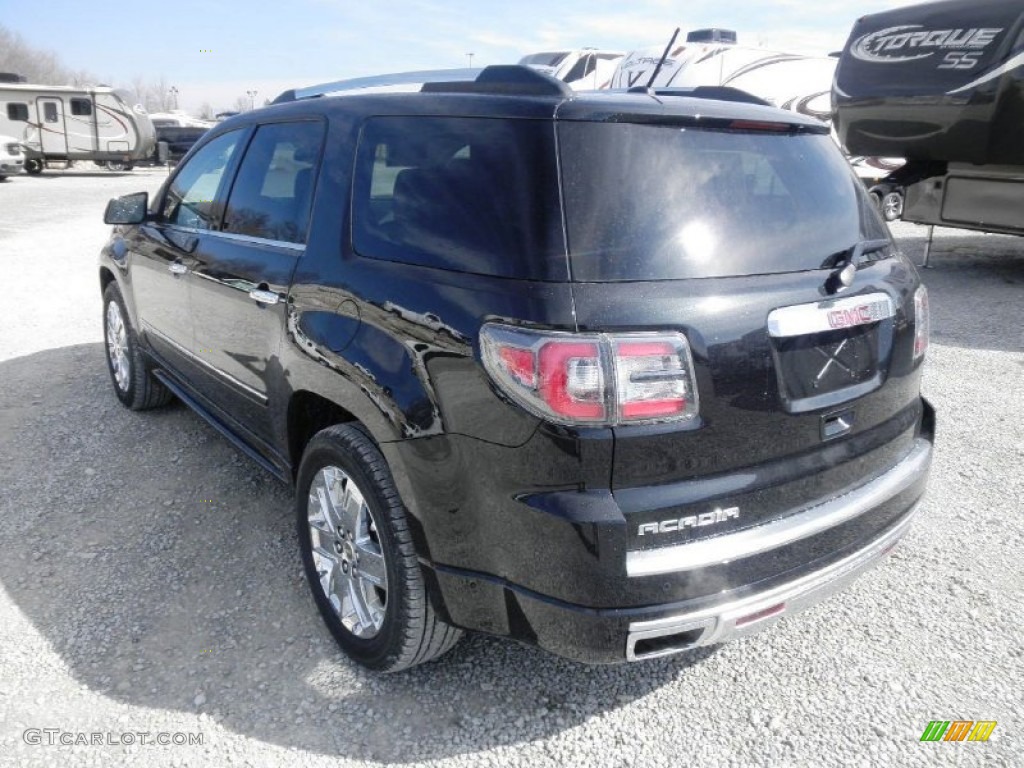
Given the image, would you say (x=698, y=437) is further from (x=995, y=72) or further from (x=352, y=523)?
(x=995, y=72)

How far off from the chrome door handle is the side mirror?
1628 millimetres

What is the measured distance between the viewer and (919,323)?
2.67 m

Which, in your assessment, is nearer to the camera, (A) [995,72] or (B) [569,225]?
(B) [569,225]

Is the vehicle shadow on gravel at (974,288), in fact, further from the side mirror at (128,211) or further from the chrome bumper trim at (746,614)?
the side mirror at (128,211)

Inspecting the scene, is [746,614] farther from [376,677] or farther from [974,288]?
[974,288]

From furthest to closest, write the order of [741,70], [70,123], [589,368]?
[70,123] → [741,70] → [589,368]

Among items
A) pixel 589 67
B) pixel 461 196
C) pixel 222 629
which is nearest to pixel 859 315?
pixel 461 196

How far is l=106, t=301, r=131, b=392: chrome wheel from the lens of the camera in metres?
5.05

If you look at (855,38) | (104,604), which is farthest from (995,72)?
(104,604)

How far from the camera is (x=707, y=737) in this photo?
2.42m

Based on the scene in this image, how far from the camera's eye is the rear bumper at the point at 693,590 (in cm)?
202

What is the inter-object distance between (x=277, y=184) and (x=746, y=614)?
232cm

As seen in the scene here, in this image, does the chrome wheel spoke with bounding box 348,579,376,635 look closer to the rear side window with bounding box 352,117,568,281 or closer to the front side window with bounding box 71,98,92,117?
the rear side window with bounding box 352,117,568,281

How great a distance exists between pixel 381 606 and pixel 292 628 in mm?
534
